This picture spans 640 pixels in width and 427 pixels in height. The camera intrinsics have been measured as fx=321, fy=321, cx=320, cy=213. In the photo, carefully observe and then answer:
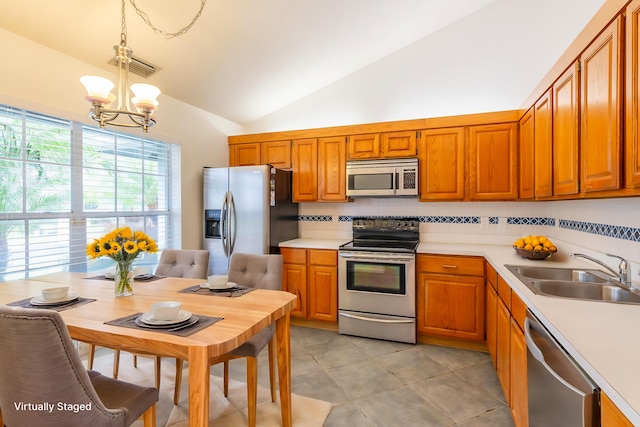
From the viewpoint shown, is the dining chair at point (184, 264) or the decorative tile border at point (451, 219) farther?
the decorative tile border at point (451, 219)

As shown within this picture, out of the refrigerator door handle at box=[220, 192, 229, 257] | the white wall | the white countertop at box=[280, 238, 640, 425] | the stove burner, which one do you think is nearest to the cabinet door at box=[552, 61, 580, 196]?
the white countertop at box=[280, 238, 640, 425]

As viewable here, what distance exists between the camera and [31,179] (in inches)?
87.4

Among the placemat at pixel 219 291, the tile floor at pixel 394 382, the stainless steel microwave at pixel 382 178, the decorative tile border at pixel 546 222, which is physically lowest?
the tile floor at pixel 394 382

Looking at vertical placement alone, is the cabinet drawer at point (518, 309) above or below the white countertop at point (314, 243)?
below

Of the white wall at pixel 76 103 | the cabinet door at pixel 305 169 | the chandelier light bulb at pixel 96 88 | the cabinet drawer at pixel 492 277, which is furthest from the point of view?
the cabinet door at pixel 305 169

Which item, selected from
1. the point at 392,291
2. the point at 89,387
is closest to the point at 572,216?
the point at 392,291

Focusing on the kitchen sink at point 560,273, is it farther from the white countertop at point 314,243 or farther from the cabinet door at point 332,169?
the cabinet door at point 332,169

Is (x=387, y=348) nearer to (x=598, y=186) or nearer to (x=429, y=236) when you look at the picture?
(x=429, y=236)

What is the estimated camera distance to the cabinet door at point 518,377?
4.97ft

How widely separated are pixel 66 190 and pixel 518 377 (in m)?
3.21

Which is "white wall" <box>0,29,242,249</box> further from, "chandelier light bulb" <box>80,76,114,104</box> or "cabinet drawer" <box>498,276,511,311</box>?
"cabinet drawer" <box>498,276,511,311</box>

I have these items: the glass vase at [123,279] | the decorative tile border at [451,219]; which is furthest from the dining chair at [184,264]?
the decorative tile border at [451,219]

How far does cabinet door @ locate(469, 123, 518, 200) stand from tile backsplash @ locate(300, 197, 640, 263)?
31 cm

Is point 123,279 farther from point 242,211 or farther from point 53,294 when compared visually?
point 242,211
